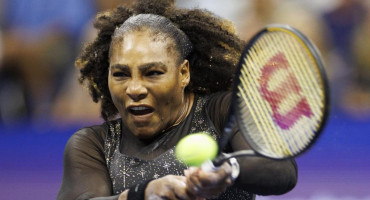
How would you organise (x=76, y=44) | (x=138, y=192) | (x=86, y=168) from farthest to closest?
(x=76, y=44) → (x=86, y=168) → (x=138, y=192)

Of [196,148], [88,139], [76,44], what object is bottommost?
[196,148]

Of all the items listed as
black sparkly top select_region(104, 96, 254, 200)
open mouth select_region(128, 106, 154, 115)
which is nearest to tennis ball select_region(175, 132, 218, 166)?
black sparkly top select_region(104, 96, 254, 200)

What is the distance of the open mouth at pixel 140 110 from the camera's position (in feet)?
7.25

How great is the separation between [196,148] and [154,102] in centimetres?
20

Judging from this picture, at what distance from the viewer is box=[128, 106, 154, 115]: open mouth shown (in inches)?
87.0

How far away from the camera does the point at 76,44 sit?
4383mm

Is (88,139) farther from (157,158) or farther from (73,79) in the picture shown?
(73,79)

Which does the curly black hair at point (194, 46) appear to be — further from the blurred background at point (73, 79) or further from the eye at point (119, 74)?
the blurred background at point (73, 79)

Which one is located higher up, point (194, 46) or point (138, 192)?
point (194, 46)

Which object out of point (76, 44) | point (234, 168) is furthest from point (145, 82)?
point (76, 44)

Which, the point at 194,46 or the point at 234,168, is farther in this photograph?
the point at 194,46

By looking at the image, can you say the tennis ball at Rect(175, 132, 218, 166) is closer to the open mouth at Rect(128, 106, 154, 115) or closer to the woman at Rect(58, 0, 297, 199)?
the woman at Rect(58, 0, 297, 199)


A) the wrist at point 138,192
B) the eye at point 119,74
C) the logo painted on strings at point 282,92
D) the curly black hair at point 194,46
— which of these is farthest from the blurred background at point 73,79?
the logo painted on strings at point 282,92

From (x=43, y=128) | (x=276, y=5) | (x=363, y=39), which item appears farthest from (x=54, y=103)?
(x=363, y=39)
